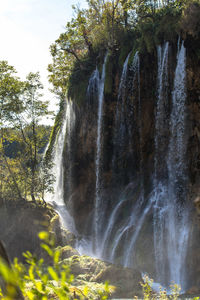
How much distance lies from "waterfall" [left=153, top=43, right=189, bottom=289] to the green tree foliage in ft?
24.2

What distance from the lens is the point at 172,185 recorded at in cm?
1342

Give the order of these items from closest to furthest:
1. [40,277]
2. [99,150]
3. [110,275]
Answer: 1. [40,277]
2. [110,275]
3. [99,150]

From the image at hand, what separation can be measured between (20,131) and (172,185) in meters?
10.7

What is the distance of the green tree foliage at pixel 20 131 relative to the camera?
16031 mm

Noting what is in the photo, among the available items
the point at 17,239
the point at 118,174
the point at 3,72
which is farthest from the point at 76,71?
the point at 17,239

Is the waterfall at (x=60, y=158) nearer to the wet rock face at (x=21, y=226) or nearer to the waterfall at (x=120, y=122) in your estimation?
the wet rock face at (x=21, y=226)

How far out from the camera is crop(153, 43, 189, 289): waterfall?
37.0ft

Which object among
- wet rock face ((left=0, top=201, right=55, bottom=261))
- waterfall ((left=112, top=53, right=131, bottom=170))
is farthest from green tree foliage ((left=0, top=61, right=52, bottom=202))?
waterfall ((left=112, top=53, right=131, bottom=170))

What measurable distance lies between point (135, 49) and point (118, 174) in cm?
793

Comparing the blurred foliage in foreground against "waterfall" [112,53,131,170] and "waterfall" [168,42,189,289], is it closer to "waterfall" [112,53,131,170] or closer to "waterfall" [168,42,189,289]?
"waterfall" [168,42,189,289]

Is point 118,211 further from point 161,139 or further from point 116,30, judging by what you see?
point 116,30

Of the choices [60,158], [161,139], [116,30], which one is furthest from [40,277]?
[60,158]

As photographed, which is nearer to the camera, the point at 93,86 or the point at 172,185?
the point at 172,185

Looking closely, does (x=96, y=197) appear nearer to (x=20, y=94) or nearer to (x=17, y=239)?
→ (x=17, y=239)
